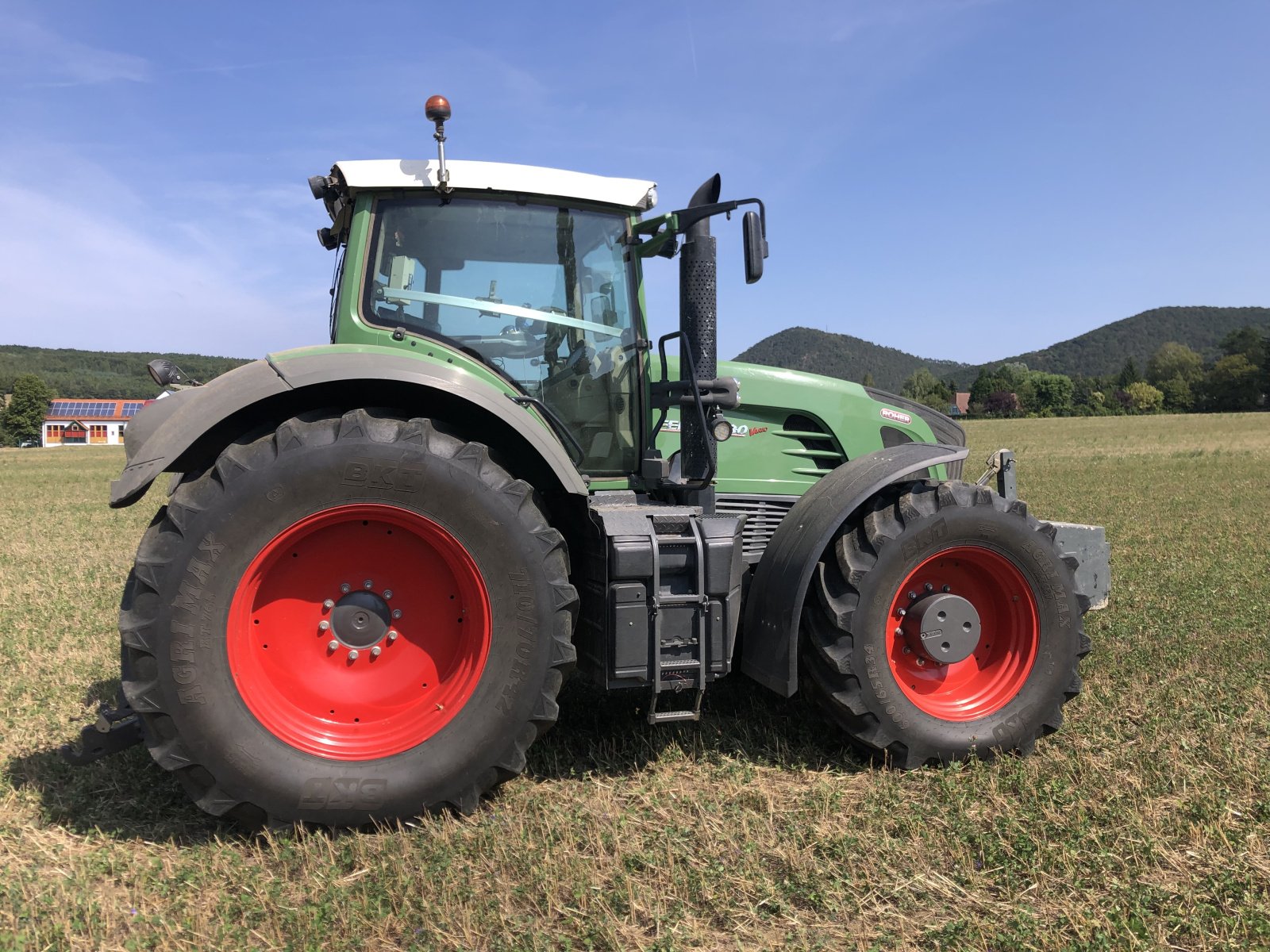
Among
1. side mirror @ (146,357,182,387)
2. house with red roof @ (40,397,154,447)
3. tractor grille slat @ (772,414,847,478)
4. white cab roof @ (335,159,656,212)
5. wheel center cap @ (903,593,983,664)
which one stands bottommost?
wheel center cap @ (903,593,983,664)

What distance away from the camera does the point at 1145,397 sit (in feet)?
291

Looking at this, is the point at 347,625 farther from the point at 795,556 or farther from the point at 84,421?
the point at 84,421

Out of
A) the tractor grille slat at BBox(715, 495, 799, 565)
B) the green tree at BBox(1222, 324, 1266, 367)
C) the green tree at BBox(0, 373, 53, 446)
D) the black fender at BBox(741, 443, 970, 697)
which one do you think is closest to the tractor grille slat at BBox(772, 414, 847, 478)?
the tractor grille slat at BBox(715, 495, 799, 565)

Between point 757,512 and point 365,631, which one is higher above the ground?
point 757,512

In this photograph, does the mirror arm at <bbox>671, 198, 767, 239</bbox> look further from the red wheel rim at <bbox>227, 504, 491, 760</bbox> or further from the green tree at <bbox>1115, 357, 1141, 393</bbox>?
the green tree at <bbox>1115, 357, 1141, 393</bbox>

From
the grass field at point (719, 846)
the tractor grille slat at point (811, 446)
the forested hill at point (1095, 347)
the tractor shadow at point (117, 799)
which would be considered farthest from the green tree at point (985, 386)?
the tractor shadow at point (117, 799)

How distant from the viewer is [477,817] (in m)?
3.23

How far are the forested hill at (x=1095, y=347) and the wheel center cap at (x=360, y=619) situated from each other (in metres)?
143

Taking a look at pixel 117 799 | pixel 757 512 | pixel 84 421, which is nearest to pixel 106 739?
pixel 117 799

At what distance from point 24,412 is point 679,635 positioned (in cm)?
9691

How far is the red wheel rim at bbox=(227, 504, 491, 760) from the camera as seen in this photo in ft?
10.4

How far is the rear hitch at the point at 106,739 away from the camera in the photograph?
10.5ft

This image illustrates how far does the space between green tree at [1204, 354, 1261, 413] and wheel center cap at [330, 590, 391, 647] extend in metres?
89.7

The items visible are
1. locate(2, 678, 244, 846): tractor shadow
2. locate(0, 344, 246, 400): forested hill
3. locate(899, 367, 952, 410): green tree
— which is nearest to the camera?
locate(2, 678, 244, 846): tractor shadow
